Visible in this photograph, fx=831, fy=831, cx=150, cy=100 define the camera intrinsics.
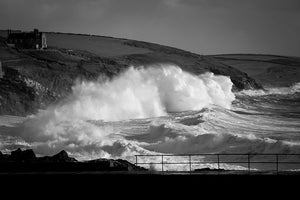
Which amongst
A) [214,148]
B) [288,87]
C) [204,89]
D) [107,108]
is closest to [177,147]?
[214,148]

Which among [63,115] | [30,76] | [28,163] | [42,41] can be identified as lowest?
[28,163]

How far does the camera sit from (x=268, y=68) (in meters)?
105

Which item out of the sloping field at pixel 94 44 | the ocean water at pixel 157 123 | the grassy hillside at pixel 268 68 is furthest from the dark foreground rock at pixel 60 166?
the grassy hillside at pixel 268 68

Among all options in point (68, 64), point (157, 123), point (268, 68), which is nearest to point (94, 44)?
point (68, 64)

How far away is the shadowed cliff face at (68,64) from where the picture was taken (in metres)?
53.9

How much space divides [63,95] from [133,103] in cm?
621

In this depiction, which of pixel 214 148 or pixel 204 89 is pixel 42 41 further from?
pixel 214 148

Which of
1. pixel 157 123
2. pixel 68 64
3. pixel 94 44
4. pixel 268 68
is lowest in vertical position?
pixel 157 123

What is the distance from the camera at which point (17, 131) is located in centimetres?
3897

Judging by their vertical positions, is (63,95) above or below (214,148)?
above

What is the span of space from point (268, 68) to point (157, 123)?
2611 inches

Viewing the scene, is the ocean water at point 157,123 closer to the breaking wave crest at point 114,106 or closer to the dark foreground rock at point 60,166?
the breaking wave crest at point 114,106

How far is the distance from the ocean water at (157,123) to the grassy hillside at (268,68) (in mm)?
24113

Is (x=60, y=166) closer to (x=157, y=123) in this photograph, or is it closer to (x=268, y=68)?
(x=157, y=123)
